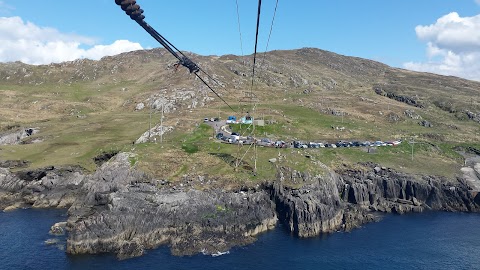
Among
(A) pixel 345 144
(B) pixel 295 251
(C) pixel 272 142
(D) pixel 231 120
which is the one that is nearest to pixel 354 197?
(A) pixel 345 144

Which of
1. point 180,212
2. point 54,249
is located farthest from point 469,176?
point 54,249

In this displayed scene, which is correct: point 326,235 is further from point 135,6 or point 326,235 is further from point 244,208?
point 135,6

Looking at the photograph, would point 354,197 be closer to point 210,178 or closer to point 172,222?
point 210,178

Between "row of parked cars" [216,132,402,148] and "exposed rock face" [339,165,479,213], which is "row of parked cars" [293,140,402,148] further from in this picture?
"exposed rock face" [339,165,479,213]

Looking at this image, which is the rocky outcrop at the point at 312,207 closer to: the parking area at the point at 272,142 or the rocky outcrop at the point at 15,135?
the parking area at the point at 272,142

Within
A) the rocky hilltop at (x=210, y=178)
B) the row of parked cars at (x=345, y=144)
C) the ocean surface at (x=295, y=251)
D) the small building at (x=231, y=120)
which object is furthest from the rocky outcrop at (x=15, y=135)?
the row of parked cars at (x=345, y=144)

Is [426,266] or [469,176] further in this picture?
[469,176]

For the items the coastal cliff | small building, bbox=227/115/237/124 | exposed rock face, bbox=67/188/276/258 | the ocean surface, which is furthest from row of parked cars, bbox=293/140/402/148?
the ocean surface
